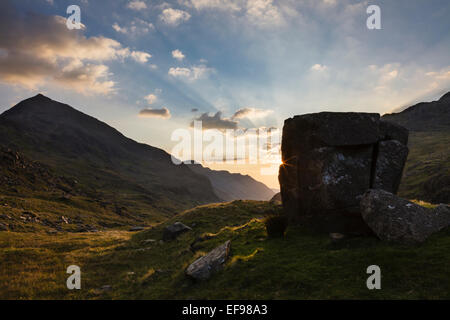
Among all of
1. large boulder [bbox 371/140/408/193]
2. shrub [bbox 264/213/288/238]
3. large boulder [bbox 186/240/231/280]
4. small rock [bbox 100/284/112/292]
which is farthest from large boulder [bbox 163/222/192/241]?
large boulder [bbox 371/140/408/193]

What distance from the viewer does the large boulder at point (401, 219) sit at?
12.6 m

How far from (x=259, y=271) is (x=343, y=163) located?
387 inches

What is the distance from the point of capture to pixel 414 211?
518 inches

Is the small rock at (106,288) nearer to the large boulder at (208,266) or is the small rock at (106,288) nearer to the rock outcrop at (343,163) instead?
the large boulder at (208,266)

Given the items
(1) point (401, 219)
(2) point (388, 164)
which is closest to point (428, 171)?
(2) point (388, 164)

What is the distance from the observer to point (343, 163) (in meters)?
17.6

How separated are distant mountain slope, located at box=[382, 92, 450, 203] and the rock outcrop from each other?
46.6ft

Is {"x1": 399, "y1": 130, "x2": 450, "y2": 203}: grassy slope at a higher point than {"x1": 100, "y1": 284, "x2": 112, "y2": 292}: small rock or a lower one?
higher

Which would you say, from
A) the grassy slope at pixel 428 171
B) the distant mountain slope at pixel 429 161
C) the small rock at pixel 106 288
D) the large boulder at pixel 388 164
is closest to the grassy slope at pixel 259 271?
the small rock at pixel 106 288

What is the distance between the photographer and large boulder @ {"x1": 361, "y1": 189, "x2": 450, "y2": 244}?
12570 millimetres

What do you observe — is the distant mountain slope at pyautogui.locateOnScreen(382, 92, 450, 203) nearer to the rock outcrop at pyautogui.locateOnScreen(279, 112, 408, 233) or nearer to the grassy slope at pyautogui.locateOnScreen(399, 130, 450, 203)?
the grassy slope at pyautogui.locateOnScreen(399, 130, 450, 203)

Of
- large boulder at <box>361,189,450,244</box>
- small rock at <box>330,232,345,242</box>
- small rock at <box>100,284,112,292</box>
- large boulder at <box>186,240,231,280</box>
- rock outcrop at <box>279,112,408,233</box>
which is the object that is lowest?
small rock at <box>100,284,112,292</box>

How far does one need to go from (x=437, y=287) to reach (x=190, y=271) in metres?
11.4
